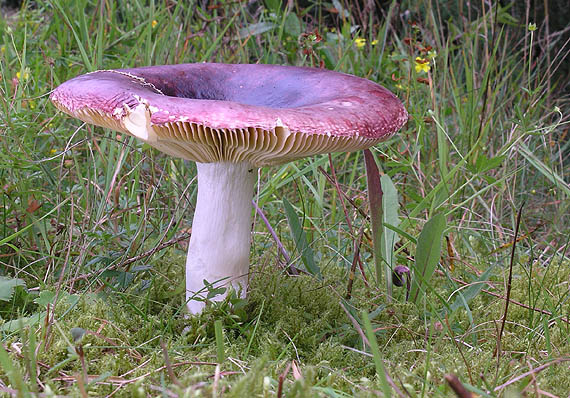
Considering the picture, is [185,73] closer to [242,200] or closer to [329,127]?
[242,200]

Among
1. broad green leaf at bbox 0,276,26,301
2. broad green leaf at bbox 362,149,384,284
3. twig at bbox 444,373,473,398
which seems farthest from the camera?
broad green leaf at bbox 362,149,384,284

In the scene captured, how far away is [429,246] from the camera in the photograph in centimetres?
196

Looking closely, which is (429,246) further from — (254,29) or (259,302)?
(254,29)

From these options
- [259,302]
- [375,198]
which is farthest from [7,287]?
[375,198]

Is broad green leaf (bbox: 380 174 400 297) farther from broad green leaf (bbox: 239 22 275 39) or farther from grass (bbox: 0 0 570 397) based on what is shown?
broad green leaf (bbox: 239 22 275 39)

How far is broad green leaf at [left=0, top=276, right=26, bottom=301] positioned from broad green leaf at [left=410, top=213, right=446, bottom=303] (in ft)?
4.29

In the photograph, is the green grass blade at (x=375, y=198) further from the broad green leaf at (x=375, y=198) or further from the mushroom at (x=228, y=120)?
the mushroom at (x=228, y=120)

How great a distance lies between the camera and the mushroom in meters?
1.50

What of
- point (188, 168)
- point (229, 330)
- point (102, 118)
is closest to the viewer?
point (102, 118)

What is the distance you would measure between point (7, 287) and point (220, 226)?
724 millimetres

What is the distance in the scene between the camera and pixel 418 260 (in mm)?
2004

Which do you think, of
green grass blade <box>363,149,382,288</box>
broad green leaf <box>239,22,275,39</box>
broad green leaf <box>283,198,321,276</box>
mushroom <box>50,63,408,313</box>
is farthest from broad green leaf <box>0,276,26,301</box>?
broad green leaf <box>239,22,275,39</box>

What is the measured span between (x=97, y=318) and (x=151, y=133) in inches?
25.5

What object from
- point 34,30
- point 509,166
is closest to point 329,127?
point 509,166
